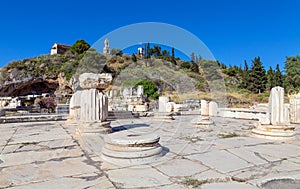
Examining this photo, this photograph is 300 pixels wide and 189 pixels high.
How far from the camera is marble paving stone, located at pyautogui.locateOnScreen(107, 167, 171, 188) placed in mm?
2498

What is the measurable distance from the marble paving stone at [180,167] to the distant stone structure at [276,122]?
3.17m

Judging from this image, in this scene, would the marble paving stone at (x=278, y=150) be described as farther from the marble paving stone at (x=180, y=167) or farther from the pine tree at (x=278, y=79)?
the pine tree at (x=278, y=79)

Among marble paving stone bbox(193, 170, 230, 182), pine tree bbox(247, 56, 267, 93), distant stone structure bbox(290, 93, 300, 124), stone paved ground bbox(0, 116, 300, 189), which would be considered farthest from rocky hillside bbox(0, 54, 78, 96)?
marble paving stone bbox(193, 170, 230, 182)

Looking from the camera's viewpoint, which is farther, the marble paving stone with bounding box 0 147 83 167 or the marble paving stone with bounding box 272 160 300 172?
the marble paving stone with bounding box 0 147 83 167

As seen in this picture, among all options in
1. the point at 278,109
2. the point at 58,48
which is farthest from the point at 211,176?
the point at 58,48

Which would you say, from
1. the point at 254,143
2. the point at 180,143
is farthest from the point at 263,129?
the point at 180,143

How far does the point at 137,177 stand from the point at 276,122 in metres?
4.53

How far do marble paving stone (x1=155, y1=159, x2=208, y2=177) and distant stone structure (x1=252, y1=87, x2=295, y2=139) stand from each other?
3166mm

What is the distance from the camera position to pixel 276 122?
18.5ft

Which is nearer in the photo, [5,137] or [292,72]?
[5,137]

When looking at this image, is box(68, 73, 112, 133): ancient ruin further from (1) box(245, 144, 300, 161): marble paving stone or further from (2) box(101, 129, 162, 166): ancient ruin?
(1) box(245, 144, 300, 161): marble paving stone

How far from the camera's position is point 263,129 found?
5.64m

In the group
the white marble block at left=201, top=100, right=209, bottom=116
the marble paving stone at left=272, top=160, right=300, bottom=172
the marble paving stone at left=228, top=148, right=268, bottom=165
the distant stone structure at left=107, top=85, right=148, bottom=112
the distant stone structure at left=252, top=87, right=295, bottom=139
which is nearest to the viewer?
the marble paving stone at left=272, top=160, right=300, bottom=172

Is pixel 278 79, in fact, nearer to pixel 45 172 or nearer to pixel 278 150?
pixel 278 150
